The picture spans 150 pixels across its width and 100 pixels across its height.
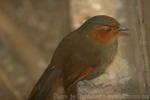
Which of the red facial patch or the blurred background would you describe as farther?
the blurred background

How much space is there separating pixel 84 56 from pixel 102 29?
0.19 m

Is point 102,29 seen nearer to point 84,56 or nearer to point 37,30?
point 84,56

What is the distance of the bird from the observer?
4090 millimetres

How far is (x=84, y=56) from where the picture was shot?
4.11m

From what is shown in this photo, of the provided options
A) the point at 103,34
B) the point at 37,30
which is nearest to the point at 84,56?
the point at 103,34

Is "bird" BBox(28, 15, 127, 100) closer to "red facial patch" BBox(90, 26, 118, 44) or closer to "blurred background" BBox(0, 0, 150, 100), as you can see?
"red facial patch" BBox(90, 26, 118, 44)

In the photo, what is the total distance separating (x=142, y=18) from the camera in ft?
14.2

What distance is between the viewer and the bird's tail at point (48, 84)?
4.13 metres

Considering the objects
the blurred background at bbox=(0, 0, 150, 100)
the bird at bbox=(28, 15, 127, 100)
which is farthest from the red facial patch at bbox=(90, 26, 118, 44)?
the blurred background at bbox=(0, 0, 150, 100)

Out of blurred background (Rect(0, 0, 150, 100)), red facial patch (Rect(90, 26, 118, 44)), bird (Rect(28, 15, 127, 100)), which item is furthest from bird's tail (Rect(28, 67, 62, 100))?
blurred background (Rect(0, 0, 150, 100))

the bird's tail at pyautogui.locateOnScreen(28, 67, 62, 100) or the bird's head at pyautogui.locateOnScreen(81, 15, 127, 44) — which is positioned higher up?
the bird's head at pyautogui.locateOnScreen(81, 15, 127, 44)

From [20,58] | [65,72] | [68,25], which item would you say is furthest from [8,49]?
[65,72]

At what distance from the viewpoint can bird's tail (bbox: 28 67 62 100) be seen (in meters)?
4.13

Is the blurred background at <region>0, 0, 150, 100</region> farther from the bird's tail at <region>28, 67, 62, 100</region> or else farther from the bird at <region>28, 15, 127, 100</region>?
the bird's tail at <region>28, 67, 62, 100</region>
